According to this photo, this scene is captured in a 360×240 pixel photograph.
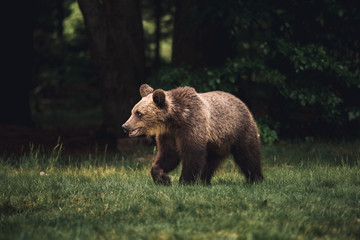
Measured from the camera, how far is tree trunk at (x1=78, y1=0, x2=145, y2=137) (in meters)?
10.5

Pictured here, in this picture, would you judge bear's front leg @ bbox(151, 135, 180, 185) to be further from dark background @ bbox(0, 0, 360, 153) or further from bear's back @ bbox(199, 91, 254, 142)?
dark background @ bbox(0, 0, 360, 153)

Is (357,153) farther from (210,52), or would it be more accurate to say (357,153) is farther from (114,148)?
(114,148)

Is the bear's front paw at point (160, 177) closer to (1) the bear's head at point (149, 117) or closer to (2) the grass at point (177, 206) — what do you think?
(2) the grass at point (177, 206)

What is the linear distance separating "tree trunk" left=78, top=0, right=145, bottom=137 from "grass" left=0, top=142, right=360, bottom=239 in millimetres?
3775

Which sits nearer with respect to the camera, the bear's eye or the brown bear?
the brown bear

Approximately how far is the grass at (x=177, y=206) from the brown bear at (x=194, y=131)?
293 mm

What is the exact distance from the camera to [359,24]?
10328 millimetres

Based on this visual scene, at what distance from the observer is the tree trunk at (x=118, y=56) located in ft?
34.4

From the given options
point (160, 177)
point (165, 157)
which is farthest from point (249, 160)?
point (160, 177)

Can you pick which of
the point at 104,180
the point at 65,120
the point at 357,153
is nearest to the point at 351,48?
the point at 357,153

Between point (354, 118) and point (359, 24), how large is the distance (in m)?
2.31

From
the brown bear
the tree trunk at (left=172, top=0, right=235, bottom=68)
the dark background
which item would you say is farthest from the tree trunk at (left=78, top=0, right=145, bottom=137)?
the brown bear

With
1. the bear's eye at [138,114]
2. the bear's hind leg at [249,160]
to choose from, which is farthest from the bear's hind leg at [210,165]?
the bear's eye at [138,114]

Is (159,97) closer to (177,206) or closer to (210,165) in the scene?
(210,165)
